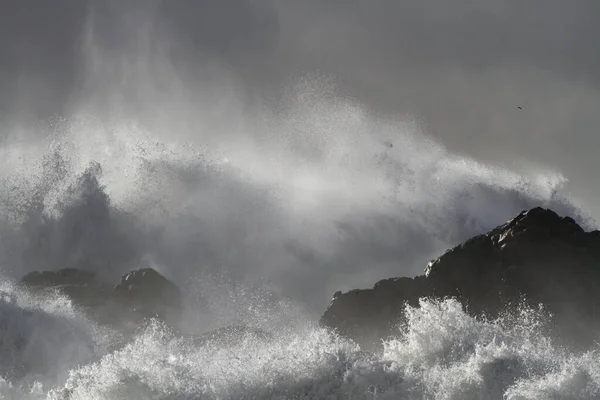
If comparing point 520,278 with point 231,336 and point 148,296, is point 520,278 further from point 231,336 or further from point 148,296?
point 148,296

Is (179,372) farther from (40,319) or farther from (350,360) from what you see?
(40,319)

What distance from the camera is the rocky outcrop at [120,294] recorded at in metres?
50.7

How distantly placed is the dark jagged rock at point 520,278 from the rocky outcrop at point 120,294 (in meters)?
16.1

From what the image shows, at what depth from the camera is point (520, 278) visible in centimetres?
3878

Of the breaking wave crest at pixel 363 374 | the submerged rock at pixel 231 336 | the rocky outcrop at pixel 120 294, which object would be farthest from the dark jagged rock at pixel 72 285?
the breaking wave crest at pixel 363 374

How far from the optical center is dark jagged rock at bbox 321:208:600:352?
36.7 m

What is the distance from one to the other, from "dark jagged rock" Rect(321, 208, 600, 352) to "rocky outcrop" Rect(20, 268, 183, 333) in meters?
16.1

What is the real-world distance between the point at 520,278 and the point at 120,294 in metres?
28.8

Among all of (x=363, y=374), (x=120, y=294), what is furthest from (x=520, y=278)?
(x=120, y=294)

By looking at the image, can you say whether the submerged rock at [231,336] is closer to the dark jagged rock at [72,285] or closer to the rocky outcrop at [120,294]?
the rocky outcrop at [120,294]

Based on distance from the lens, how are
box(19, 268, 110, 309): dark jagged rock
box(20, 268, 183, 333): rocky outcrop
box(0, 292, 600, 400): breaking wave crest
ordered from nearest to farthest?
1. box(0, 292, 600, 400): breaking wave crest
2. box(20, 268, 183, 333): rocky outcrop
3. box(19, 268, 110, 309): dark jagged rock

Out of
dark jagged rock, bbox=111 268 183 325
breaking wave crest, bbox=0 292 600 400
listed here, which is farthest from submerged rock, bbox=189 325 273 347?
breaking wave crest, bbox=0 292 600 400

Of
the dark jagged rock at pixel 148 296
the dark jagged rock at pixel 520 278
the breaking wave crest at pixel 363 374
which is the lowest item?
the breaking wave crest at pixel 363 374

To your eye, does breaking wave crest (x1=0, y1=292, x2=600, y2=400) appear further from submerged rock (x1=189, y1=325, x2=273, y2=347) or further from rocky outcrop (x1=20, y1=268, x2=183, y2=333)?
rocky outcrop (x1=20, y1=268, x2=183, y2=333)
